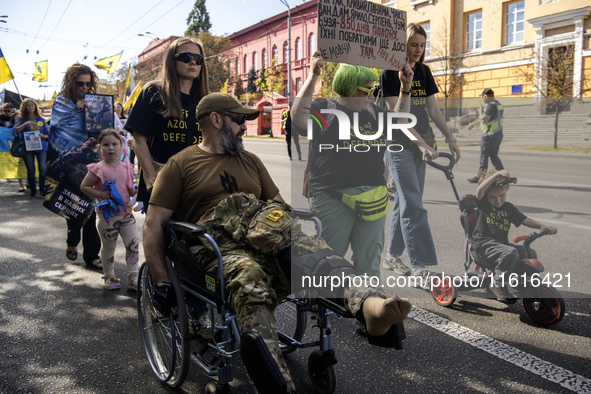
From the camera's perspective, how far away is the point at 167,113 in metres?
3.56

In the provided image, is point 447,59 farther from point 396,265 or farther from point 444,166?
point 444,166

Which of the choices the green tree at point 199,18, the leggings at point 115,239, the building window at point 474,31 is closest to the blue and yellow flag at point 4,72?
the leggings at point 115,239

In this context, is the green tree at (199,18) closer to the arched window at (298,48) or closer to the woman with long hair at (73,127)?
the arched window at (298,48)

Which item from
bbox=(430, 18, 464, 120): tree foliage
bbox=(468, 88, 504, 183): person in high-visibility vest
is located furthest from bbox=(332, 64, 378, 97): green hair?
bbox=(430, 18, 464, 120): tree foliage

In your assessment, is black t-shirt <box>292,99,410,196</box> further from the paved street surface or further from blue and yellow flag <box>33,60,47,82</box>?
blue and yellow flag <box>33,60,47,82</box>

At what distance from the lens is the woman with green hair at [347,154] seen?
2891 millimetres

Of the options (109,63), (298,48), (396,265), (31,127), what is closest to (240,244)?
(396,265)

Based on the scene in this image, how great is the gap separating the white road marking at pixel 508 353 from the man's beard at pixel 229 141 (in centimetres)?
177

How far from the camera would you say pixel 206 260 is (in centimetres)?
261

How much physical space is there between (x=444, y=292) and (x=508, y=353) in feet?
2.68

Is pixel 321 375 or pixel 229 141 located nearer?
pixel 321 375

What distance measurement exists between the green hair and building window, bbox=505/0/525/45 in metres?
26.6

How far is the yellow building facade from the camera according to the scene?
76.5ft

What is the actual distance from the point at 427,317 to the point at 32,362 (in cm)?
257
